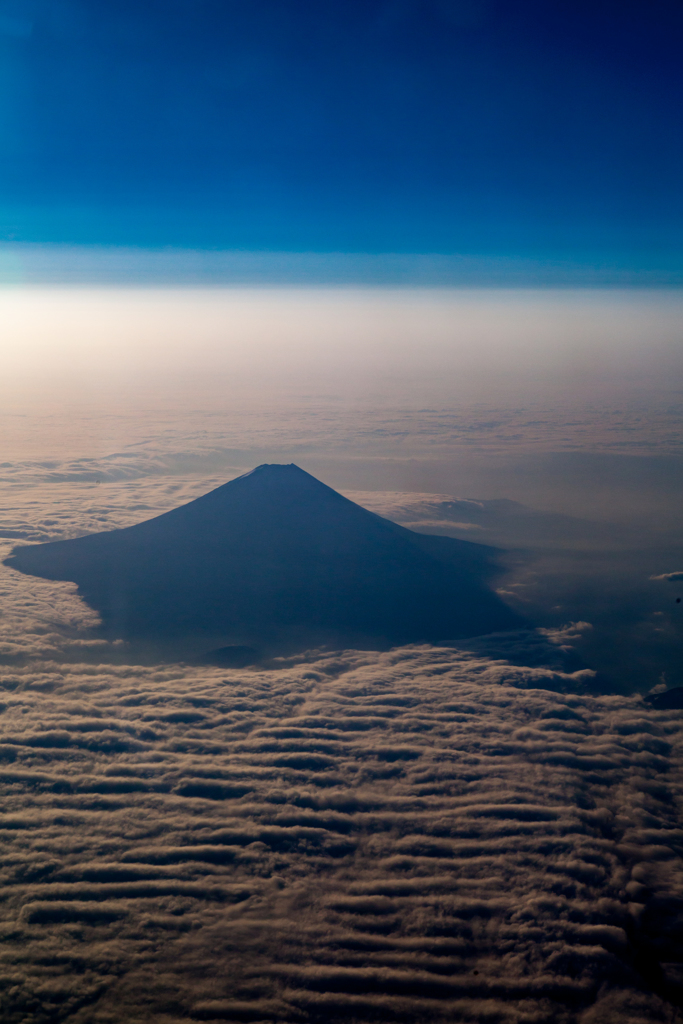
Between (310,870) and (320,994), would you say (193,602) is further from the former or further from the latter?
(320,994)

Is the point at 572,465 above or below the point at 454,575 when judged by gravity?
above

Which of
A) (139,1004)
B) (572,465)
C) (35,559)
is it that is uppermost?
(572,465)

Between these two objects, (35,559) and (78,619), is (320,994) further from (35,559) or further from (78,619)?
(35,559)

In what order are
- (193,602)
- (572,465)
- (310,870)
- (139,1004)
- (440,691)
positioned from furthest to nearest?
(572,465), (193,602), (440,691), (310,870), (139,1004)

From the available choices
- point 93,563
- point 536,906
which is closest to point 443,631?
point 536,906

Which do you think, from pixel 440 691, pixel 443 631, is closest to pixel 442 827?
pixel 440 691

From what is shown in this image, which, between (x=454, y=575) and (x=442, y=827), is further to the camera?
(x=454, y=575)

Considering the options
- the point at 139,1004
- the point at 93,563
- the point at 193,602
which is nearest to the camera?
the point at 139,1004
